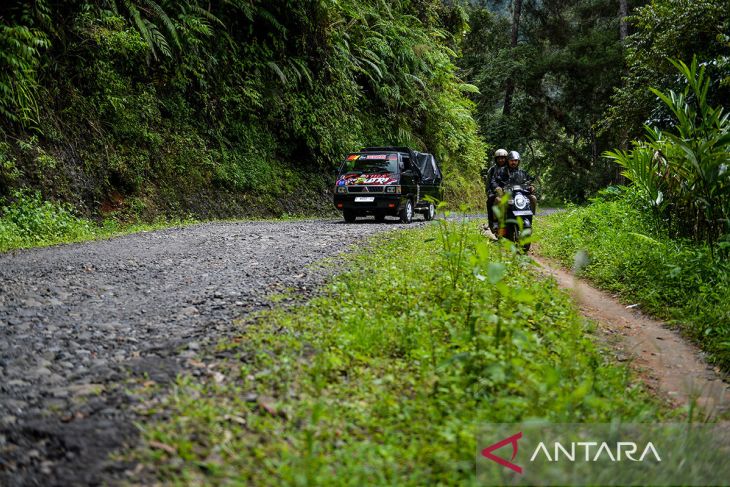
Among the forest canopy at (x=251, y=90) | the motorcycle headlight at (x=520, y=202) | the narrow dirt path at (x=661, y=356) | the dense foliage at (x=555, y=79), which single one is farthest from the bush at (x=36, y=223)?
the dense foliage at (x=555, y=79)

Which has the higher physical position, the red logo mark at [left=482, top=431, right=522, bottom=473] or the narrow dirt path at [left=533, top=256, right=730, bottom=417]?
the red logo mark at [left=482, top=431, right=522, bottom=473]

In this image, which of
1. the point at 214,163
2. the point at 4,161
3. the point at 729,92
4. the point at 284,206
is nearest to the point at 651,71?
the point at 729,92

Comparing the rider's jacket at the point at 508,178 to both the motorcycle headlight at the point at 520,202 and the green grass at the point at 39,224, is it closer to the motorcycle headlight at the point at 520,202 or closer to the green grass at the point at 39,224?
the motorcycle headlight at the point at 520,202

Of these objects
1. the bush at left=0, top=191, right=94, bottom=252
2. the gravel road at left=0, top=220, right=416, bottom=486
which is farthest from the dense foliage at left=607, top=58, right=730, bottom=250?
the bush at left=0, top=191, right=94, bottom=252

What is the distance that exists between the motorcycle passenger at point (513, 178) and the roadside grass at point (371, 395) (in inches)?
181

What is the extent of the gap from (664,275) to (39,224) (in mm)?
10507

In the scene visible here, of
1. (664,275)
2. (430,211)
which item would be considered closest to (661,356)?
(664,275)

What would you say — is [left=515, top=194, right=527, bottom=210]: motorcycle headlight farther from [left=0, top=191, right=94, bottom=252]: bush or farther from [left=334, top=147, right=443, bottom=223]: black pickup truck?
[left=0, top=191, right=94, bottom=252]: bush

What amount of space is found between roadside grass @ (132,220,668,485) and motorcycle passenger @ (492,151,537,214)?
4587 millimetres

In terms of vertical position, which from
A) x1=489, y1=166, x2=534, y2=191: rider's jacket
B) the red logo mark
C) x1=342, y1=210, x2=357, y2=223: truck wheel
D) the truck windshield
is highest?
x1=489, y1=166, x2=534, y2=191: rider's jacket

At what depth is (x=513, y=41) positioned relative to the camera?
3566cm

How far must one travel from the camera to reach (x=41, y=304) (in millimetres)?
5453

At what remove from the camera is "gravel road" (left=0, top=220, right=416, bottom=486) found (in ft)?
9.41

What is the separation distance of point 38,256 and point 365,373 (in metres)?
6.32
